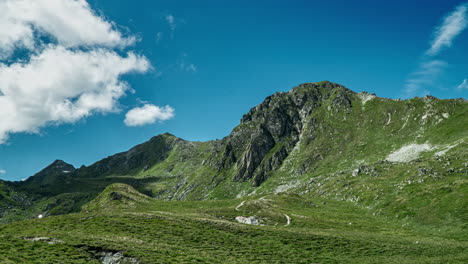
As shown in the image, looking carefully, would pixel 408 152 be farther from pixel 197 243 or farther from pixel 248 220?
pixel 197 243

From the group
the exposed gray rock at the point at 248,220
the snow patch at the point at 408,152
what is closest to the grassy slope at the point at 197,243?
the exposed gray rock at the point at 248,220

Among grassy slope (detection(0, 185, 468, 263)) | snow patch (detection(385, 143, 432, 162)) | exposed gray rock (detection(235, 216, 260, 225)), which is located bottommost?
grassy slope (detection(0, 185, 468, 263))

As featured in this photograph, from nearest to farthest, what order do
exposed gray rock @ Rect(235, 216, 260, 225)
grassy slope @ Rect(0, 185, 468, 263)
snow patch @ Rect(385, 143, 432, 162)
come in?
grassy slope @ Rect(0, 185, 468, 263), exposed gray rock @ Rect(235, 216, 260, 225), snow patch @ Rect(385, 143, 432, 162)

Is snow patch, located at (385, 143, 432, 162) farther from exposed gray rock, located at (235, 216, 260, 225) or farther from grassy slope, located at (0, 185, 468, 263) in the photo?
exposed gray rock, located at (235, 216, 260, 225)

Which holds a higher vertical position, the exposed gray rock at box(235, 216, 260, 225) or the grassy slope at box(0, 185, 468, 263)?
the exposed gray rock at box(235, 216, 260, 225)

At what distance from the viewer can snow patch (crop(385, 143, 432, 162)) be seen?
541 feet

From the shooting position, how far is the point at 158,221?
60594 mm

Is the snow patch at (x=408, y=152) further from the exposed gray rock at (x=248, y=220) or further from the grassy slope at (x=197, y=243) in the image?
the exposed gray rock at (x=248, y=220)

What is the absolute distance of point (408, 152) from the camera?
17262 centimetres

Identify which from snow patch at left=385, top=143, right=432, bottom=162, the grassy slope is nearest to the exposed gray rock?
the grassy slope

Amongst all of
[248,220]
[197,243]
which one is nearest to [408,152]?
[248,220]

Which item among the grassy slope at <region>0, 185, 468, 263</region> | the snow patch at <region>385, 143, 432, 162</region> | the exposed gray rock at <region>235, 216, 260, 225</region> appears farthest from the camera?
the snow patch at <region>385, 143, 432, 162</region>

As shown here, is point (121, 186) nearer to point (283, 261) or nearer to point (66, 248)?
point (66, 248)

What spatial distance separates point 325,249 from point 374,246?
448 inches
